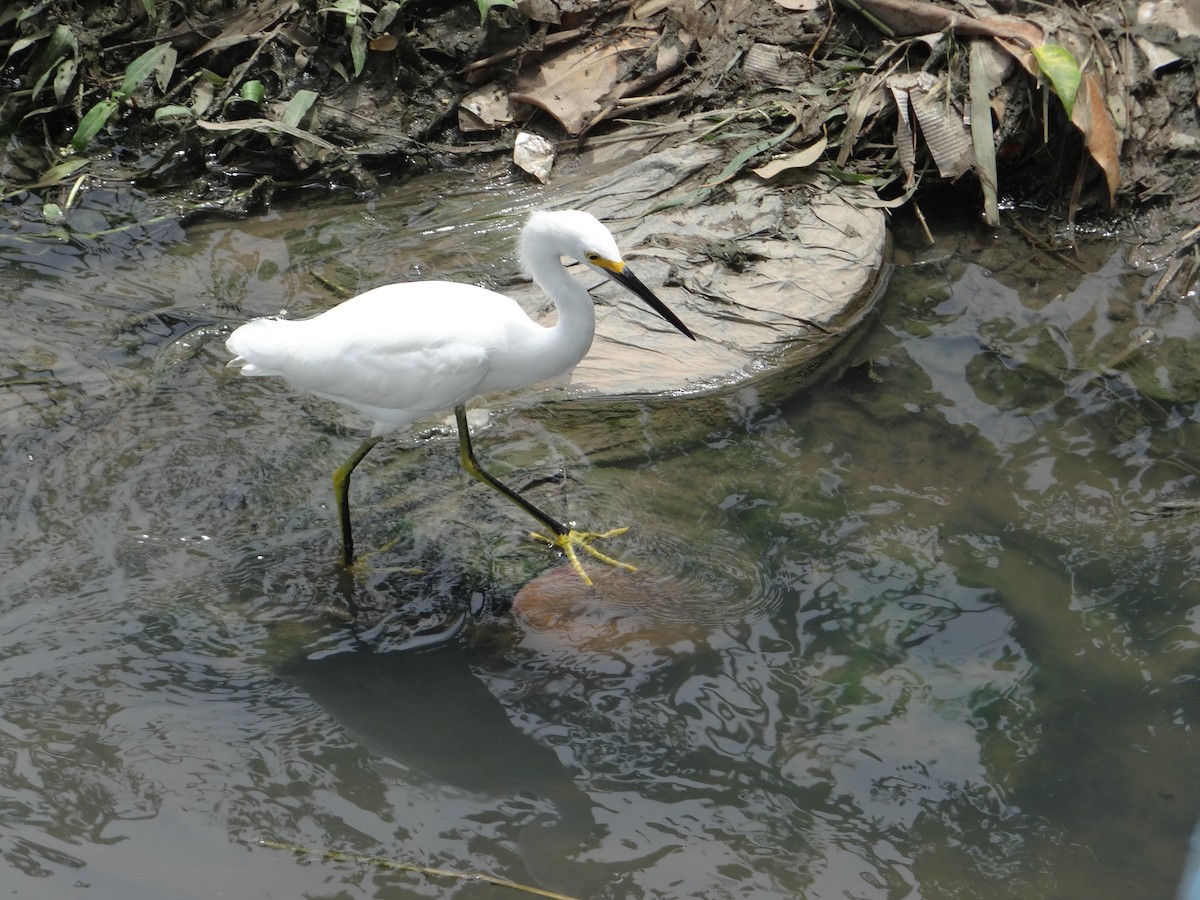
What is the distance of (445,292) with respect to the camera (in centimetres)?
365

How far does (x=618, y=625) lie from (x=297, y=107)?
3332mm

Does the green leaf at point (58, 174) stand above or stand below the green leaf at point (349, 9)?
below

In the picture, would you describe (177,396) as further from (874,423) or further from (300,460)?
(874,423)

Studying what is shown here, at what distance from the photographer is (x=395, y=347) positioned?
11.6 feet

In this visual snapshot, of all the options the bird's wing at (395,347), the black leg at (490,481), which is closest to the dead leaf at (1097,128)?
the bird's wing at (395,347)

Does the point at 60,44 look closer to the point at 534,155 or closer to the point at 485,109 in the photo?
the point at 485,109

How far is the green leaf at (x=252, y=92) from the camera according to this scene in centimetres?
544

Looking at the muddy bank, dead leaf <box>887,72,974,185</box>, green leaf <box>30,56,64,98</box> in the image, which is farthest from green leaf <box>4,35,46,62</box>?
dead leaf <box>887,72,974,185</box>

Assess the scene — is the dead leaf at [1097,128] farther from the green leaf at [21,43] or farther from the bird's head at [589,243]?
the green leaf at [21,43]

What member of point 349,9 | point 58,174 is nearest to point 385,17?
point 349,9

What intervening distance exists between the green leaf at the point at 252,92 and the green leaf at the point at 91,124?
0.68 m

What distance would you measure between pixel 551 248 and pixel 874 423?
160 centimetres

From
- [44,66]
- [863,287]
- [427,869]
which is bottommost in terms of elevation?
[427,869]

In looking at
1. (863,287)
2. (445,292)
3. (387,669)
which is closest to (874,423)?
(863,287)
